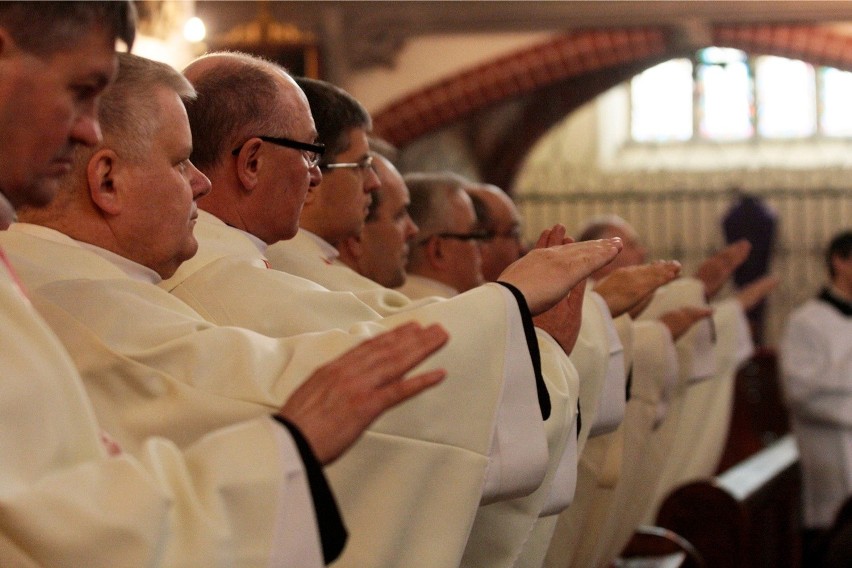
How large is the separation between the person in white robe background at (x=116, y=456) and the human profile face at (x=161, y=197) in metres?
0.69

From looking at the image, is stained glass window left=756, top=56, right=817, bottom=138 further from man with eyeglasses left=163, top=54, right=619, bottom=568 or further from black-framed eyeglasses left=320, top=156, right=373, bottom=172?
man with eyeglasses left=163, top=54, right=619, bottom=568

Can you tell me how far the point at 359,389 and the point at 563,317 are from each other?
1458mm

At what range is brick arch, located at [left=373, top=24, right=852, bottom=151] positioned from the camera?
11992mm

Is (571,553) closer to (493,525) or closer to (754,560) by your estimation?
(493,525)

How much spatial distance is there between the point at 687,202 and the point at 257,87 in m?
13.7

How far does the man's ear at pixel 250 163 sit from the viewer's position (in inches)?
135

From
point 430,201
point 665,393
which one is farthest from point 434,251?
point 665,393

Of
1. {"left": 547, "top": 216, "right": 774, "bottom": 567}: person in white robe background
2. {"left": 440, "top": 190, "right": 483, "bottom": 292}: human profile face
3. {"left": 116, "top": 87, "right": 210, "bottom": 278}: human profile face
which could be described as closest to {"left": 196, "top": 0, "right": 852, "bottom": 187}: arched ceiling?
{"left": 547, "top": 216, "right": 774, "bottom": 567}: person in white robe background

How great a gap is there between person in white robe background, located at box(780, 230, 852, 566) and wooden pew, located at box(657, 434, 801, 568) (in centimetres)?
101

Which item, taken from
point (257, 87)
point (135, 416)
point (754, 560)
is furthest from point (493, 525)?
point (754, 560)

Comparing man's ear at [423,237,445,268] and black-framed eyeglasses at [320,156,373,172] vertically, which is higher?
black-framed eyeglasses at [320,156,373,172]

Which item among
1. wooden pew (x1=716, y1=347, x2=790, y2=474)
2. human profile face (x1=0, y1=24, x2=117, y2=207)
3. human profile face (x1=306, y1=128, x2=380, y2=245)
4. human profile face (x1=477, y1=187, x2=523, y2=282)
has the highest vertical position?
human profile face (x1=0, y1=24, x2=117, y2=207)

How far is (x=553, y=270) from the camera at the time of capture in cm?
297

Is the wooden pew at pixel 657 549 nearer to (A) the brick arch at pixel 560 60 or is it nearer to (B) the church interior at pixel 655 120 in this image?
(B) the church interior at pixel 655 120
